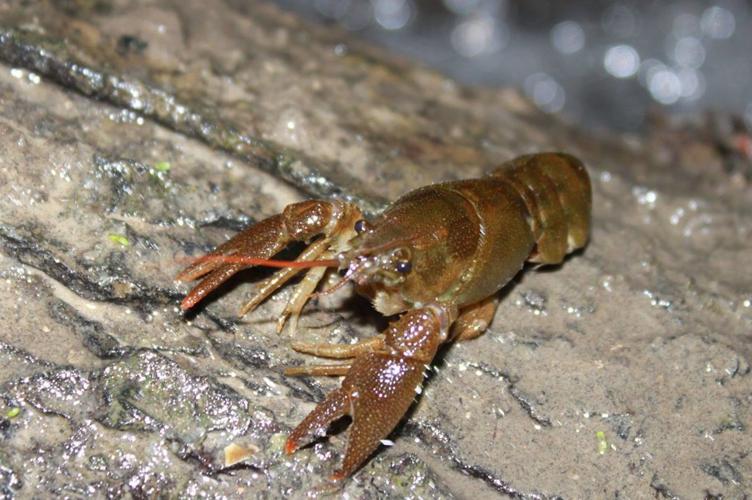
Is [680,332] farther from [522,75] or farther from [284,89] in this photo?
[522,75]

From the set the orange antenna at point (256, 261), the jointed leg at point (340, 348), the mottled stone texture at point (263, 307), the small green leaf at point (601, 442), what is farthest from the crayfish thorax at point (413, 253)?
the small green leaf at point (601, 442)

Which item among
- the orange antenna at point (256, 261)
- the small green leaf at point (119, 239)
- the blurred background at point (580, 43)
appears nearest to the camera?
the orange antenna at point (256, 261)

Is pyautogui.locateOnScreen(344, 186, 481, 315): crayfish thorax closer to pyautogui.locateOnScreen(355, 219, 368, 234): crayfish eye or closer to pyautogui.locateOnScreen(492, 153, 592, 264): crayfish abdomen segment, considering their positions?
pyautogui.locateOnScreen(355, 219, 368, 234): crayfish eye

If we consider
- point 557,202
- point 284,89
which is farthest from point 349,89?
point 557,202

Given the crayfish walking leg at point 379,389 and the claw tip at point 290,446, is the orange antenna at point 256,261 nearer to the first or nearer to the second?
the crayfish walking leg at point 379,389

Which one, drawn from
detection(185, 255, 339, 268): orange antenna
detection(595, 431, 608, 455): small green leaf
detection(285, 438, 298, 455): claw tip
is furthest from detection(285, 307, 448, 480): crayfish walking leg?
detection(595, 431, 608, 455): small green leaf

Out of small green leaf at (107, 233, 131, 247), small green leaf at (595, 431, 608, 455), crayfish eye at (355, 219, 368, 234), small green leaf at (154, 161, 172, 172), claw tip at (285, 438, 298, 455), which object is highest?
crayfish eye at (355, 219, 368, 234)

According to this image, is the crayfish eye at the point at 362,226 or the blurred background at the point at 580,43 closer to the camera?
the crayfish eye at the point at 362,226
